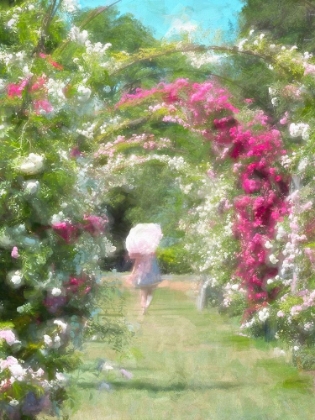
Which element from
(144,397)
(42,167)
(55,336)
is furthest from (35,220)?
(144,397)

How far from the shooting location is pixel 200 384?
8641 mm

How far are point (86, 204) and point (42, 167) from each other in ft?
2.84

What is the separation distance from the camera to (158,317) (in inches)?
644

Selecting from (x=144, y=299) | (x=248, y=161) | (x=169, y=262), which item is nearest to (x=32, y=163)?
(x=248, y=161)

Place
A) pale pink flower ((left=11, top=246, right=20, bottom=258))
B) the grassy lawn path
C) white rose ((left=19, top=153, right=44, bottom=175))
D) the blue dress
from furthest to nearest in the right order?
the blue dress < the grassy lawn path < pale pink flower ((left=11, top=246, right=20, bottom=258)) < white rose ((left=19, top=153, right=44, bottom=175))

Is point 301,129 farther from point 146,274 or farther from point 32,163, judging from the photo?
point 146,274

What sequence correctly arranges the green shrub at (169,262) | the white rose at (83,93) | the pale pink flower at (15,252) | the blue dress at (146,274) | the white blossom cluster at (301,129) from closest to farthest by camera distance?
the pale pink flower at (15,252) < the white rose at (83,93) < the white blossom cluster at (301,129) < the blue dress at (146,274) < the green shrub at (169,262)

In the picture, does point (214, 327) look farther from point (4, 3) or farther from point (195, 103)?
point (4, 3)

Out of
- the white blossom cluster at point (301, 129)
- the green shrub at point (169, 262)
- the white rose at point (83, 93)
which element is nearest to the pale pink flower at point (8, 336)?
the white rose at point (83, 93)

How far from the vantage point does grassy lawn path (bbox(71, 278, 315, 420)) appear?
720 cm

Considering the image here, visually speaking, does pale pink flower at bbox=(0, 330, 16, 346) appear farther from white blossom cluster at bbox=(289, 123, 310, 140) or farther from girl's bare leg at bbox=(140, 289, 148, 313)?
girl's bare leg at bbox=(140, 289, 148, 313)

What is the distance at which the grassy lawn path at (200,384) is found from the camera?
23.6ft

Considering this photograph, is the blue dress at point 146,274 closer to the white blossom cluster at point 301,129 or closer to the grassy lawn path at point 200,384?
the grassy lawn path at point 200,384

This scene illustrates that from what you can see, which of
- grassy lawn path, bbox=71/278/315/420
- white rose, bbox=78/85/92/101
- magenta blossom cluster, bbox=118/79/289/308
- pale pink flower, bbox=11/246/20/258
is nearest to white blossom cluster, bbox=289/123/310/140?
grassy lawn path, bbox=71/278/315/420
